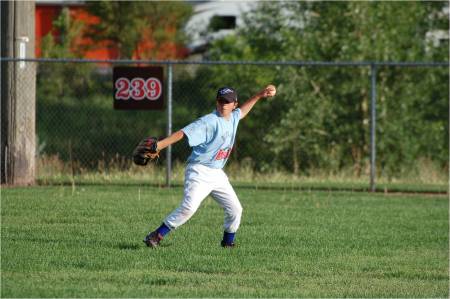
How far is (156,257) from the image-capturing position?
32.0ft

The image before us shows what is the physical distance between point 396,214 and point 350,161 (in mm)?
8142

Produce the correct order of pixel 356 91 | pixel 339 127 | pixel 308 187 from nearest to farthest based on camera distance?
pixel 308 187 < pixel 339 127 < pixel 356 91

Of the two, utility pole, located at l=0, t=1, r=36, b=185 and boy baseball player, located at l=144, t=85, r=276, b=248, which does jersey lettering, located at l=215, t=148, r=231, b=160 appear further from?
utility pole, located at l=0, t=1, r=36, b=185

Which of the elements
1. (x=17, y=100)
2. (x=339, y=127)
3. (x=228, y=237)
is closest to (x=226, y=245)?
(x=228, y=237)

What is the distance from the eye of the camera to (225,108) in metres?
10.3

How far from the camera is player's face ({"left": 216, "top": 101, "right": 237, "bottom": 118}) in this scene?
10.3 m

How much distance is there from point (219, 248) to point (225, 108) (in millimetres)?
1431

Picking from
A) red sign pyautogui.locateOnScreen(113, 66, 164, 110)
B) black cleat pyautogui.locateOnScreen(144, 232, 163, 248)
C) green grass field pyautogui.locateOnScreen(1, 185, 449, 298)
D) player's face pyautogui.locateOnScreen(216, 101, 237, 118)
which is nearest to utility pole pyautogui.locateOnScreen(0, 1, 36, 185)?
green grass field pyautogui.locateOnScreen(1, 185, 449, 298)

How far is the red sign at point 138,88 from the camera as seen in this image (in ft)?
57.6

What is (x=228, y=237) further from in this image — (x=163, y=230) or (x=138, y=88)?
(x=138, y=88)

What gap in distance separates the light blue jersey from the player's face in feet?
0.16

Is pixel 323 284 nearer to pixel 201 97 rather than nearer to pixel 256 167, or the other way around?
pixel 256 167

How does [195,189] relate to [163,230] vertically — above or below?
above

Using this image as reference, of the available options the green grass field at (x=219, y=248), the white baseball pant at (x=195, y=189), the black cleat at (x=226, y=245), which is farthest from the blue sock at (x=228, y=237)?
the white baseball pant at (x=195, y=189)
